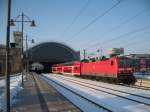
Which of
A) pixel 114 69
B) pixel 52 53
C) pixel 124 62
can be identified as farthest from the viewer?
pixel 52 53

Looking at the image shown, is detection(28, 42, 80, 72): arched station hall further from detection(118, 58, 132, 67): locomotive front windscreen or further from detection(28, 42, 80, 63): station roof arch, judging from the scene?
detection(118, 58, 132, 67): locomotive front windscreen

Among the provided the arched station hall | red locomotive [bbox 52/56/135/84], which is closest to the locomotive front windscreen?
red locomotive [bbox 52/56/135/84]

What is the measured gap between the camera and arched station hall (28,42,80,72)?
440ft

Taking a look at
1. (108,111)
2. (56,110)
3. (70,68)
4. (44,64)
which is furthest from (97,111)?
(44,64)

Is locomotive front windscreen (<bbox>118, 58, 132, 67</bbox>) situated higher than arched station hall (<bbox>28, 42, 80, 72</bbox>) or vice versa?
arched station hall (<bbox>28, 42, 80, 72</bbox>)

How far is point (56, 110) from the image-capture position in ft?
57.9

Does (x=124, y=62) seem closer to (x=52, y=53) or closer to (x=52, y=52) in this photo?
(x=52, y=52)

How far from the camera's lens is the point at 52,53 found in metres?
138

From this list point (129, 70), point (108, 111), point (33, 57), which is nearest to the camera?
point (108, 111)

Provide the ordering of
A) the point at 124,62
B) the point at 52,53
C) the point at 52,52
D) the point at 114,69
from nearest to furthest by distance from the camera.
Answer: the point at 124,62
the point at 114,69
the point at 52,52
the point at 52,53

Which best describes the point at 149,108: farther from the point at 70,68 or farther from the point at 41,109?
the point at 70,68

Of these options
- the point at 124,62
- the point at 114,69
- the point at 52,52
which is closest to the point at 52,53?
the point at 52,52

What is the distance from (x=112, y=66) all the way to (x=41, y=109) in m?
22.4

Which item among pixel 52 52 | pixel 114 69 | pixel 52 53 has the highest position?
pixel 52 52
